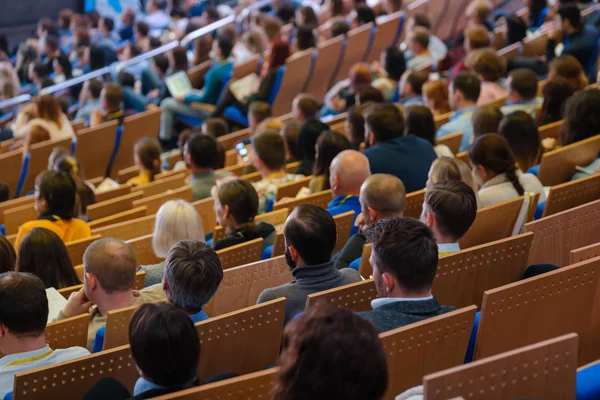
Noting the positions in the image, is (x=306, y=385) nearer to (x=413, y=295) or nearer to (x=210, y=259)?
(x=413, y=295)

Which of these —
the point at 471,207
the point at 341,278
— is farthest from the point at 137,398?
the point at 471,207

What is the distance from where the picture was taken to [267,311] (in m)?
2.95

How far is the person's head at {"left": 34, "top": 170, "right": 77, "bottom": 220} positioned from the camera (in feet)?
15.4

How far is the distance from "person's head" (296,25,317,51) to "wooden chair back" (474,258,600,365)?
6.41 m

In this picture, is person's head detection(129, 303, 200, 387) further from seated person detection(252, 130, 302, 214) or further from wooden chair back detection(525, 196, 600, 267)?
seated person detection(252, 130, 302, 214)

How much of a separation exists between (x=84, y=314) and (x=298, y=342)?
1.58 meters

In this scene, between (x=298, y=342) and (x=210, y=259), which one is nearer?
(x=298, y=342)

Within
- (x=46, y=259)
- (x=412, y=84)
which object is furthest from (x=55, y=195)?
(x=412, y=84)

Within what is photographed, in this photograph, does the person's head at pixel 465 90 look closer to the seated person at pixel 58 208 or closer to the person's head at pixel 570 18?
the person's head at pixel 570 18

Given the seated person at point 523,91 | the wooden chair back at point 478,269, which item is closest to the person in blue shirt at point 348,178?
the wooden chair back at point 478,269

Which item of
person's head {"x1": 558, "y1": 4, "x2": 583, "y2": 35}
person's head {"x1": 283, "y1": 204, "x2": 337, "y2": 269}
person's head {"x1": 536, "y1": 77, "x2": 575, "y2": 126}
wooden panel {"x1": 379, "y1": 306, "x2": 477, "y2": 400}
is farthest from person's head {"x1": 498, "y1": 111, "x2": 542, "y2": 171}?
person's head {"x1": 558, "y1": 4, "x2": 583, "y2": 35}

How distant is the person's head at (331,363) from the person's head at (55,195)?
306 centimetres

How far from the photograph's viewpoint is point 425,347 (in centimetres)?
260

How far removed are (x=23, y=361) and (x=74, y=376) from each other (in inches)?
11.3
